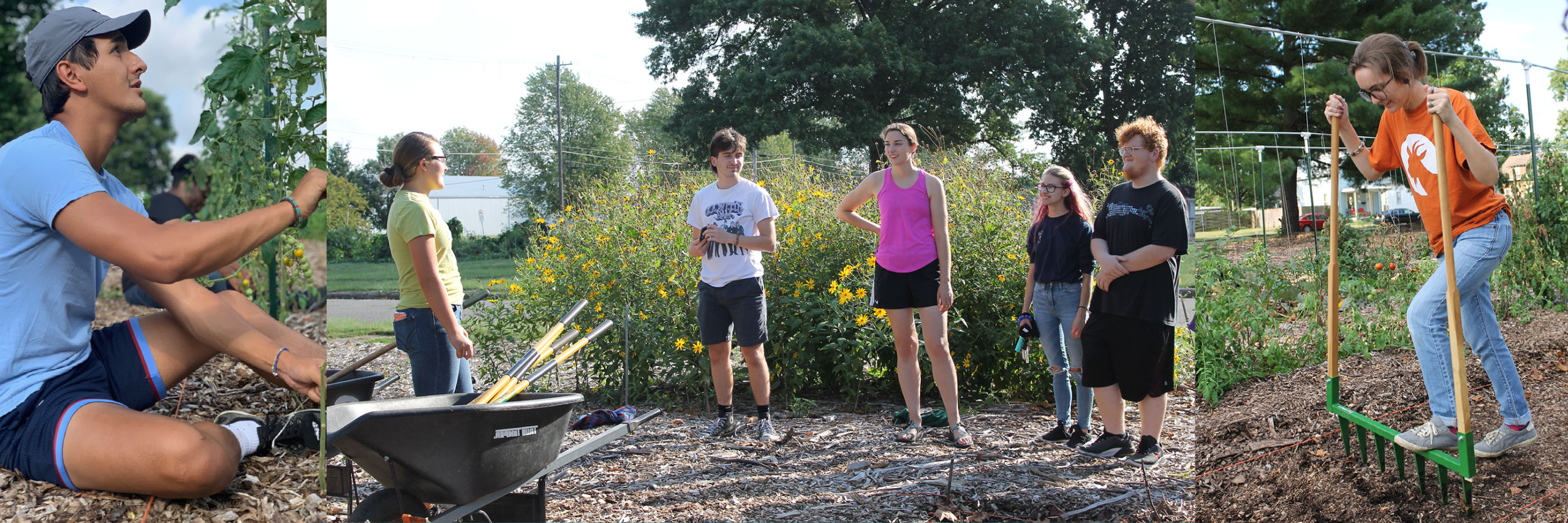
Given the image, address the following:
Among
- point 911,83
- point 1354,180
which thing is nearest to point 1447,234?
point 1354,180

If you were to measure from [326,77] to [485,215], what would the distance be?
40.9 inches

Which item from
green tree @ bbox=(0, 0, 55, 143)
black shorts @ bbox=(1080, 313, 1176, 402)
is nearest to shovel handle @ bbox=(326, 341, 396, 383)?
green tree @ bbox=(0, 0, 55, 143)

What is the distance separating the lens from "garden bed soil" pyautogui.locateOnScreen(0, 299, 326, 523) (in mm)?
1828

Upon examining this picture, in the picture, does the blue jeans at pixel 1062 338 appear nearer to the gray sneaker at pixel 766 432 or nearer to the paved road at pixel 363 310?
the gray sneaker at pixel 766 432

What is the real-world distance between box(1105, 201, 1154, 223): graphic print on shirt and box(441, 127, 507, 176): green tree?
7.25ft

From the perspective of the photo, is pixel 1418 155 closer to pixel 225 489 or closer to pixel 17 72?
pixel 225 489

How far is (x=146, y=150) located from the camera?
197 centimetres

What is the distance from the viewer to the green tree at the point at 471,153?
10.4ft

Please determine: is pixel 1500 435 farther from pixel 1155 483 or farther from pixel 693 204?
pixel 693 204

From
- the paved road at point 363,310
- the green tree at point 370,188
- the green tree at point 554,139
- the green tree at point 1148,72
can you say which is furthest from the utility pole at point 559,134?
the green tree at point 1148,72

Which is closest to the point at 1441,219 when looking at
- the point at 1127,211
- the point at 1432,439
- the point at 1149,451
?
Result: the point at 1432,439

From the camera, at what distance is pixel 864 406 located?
411 cm

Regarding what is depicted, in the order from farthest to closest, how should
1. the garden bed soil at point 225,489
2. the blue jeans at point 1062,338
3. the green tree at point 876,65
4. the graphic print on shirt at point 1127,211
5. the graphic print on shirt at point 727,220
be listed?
the graphic print on shirt at point 727,220
the blue jeans at point 1062,338
the green tree at point 876,65
the graphic print on shirt at point 1127,211
the garden bed soil at point 225,489

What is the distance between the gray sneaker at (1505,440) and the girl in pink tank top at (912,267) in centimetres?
163
